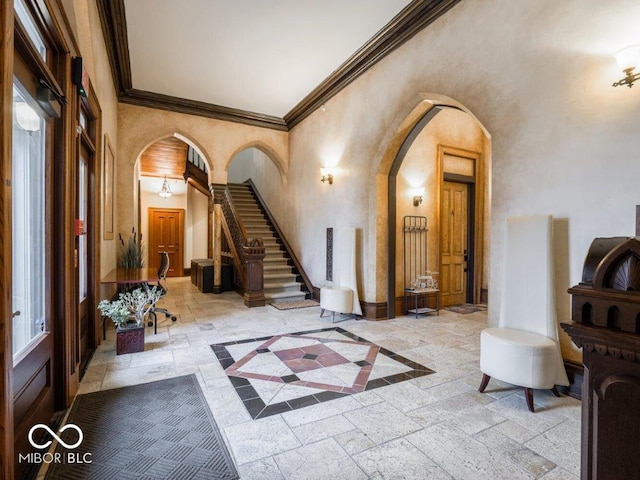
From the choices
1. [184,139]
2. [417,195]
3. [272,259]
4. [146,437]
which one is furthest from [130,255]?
[417,195]

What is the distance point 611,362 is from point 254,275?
5.87 m

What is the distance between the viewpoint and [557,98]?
2.88 metres

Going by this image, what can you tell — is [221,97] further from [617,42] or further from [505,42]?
[617,42]

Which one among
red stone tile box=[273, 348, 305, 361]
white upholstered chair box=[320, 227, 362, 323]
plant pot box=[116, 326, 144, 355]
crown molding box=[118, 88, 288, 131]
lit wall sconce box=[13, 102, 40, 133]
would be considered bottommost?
red stone tile box=[273, 348, 305, 361]

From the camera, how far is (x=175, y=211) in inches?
438

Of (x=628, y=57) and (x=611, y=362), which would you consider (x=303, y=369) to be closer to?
(x=611, y=362)

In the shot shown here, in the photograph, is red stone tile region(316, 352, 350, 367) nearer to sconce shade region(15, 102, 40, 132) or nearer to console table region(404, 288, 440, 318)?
console table region(404, 288, 440, 318)

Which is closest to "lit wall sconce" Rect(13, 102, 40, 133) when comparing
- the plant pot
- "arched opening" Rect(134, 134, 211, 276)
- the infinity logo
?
the infinity logo

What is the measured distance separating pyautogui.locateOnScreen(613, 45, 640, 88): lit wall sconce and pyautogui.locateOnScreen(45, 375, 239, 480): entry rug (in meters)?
3.62

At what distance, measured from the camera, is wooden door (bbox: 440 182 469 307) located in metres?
6.24

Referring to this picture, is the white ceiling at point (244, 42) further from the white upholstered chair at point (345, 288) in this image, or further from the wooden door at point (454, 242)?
the wooden door at point (454, 242)

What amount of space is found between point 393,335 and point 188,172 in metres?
8.19

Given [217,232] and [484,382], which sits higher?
[217,232]

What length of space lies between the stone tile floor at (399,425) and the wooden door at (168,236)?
7321 millimetres
